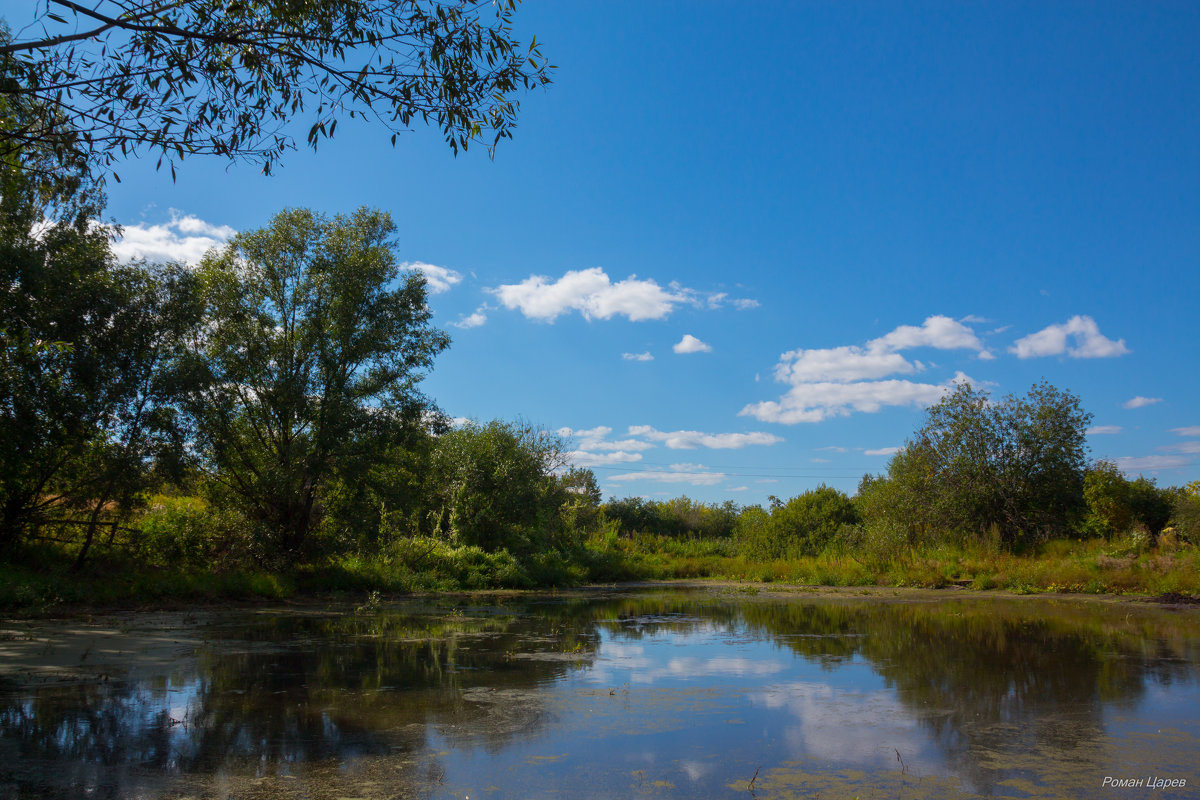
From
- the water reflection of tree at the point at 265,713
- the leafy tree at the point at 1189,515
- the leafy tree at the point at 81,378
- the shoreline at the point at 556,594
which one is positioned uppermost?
the leafy tree at the point at 81,378

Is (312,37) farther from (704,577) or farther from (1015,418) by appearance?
(704,577)

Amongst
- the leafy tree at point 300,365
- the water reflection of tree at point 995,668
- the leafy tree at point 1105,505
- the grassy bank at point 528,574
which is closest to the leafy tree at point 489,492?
the grassy bank at point 528,574

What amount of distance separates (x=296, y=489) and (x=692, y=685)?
44.4 ft

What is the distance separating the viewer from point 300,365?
1933cm

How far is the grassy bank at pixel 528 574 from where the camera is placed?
13.7 meters

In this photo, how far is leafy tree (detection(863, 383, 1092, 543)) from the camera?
23.0 m

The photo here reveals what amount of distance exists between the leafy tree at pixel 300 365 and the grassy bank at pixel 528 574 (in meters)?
2.03

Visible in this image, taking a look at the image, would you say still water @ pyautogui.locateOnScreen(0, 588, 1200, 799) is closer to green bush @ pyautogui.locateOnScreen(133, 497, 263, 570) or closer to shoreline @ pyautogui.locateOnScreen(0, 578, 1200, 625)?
shoreline @ pyautogui.locateOnScreen(0, 578, 1200, 625)

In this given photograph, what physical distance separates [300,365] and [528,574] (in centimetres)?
1050

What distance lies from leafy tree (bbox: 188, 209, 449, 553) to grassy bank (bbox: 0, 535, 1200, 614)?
2025 millimetres

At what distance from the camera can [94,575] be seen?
559 inches

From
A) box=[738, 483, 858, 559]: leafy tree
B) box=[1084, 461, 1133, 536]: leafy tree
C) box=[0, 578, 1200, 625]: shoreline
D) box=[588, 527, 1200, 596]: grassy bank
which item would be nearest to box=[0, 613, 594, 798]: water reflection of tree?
box=[0, 578, 1200, 625]: shoreline

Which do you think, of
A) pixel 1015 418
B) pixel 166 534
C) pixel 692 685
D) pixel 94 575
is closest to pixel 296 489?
pixel 166 534

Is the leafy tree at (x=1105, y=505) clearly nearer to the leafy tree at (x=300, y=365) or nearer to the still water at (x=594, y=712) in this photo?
the still water at (x=594, y=712)
